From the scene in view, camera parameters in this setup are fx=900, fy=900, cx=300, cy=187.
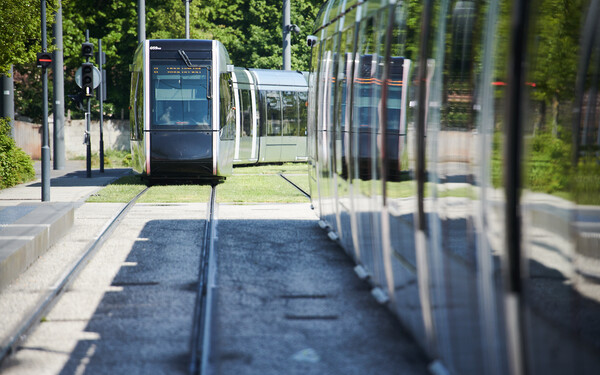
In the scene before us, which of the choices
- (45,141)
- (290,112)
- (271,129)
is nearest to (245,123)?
(271,129)

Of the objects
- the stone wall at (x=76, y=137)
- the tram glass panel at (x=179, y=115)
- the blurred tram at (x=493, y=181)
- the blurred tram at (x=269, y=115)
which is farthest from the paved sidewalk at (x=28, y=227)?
the stone wall at (x=76, y=137)

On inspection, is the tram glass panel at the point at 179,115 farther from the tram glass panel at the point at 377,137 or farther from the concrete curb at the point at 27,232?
the tram glass panel at the point at 377,137

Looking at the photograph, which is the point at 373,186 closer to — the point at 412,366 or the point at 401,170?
the point at 401,170

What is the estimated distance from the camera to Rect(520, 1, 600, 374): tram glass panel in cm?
364

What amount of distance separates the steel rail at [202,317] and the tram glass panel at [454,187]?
1.45 m

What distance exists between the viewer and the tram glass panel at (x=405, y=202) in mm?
5547

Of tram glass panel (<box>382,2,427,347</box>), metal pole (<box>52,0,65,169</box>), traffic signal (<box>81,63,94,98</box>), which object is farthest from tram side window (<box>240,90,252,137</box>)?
tram glass panel (<box>382,2,427,347</box>)

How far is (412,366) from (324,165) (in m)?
5.03

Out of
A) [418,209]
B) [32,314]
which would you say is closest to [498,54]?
[418,209]

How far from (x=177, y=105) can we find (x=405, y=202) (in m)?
13.0

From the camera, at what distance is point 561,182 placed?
154 inches

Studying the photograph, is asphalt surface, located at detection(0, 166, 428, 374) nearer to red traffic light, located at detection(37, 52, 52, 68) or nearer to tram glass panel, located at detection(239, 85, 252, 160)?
red traffic light, located at detection(37, 52, 52, 68)

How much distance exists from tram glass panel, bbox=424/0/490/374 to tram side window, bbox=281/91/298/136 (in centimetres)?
2289

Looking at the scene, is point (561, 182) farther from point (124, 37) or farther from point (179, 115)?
point (124, 37)
